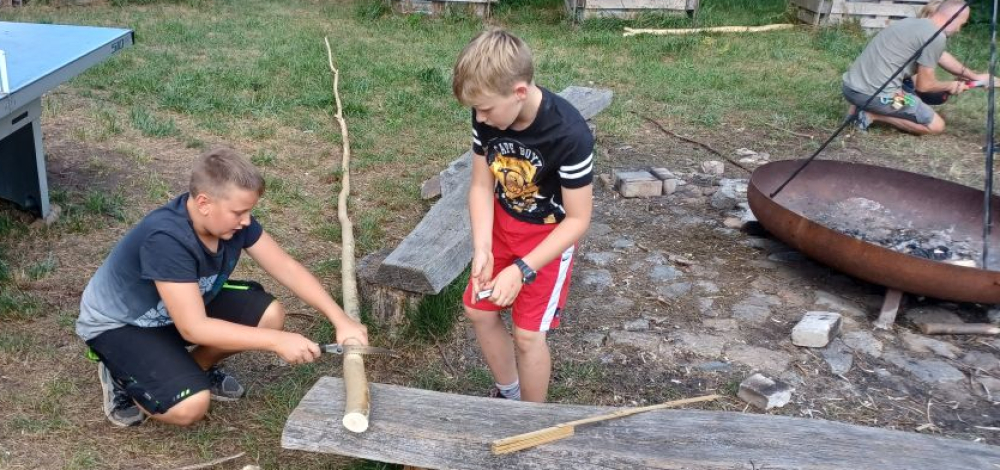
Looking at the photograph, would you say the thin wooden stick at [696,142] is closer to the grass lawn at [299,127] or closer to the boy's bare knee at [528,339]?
the grass lawn at [299,127]

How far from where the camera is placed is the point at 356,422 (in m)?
2.44

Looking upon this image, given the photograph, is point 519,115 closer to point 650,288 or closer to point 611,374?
point 611,374

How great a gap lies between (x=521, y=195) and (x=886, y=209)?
2.77 metres

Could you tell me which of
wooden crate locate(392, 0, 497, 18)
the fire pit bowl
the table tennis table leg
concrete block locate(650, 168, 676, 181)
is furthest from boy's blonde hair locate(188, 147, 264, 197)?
wooden crate locate(392, 0, 497, 18)

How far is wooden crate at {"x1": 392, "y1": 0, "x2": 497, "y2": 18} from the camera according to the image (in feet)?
32.3

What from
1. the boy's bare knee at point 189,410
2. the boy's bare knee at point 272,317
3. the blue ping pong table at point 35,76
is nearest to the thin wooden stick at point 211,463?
the boy's bare knee at point 189,410

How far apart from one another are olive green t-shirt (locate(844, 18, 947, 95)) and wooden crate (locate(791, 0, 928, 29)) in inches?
126

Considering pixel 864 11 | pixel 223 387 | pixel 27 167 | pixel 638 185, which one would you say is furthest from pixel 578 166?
pixel 864 11

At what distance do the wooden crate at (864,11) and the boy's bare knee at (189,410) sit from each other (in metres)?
8.77

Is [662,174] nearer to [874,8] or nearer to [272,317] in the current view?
[272,317]

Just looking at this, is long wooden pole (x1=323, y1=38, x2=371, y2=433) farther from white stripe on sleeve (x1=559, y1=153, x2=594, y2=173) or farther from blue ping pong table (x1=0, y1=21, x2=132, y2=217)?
blue ping pong table (x1=0, y1=21, x2=132, y2=217)

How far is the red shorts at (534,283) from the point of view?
2889 millimetres

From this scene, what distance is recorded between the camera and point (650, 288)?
426 centimetres

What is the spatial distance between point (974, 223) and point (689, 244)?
1.45 m
